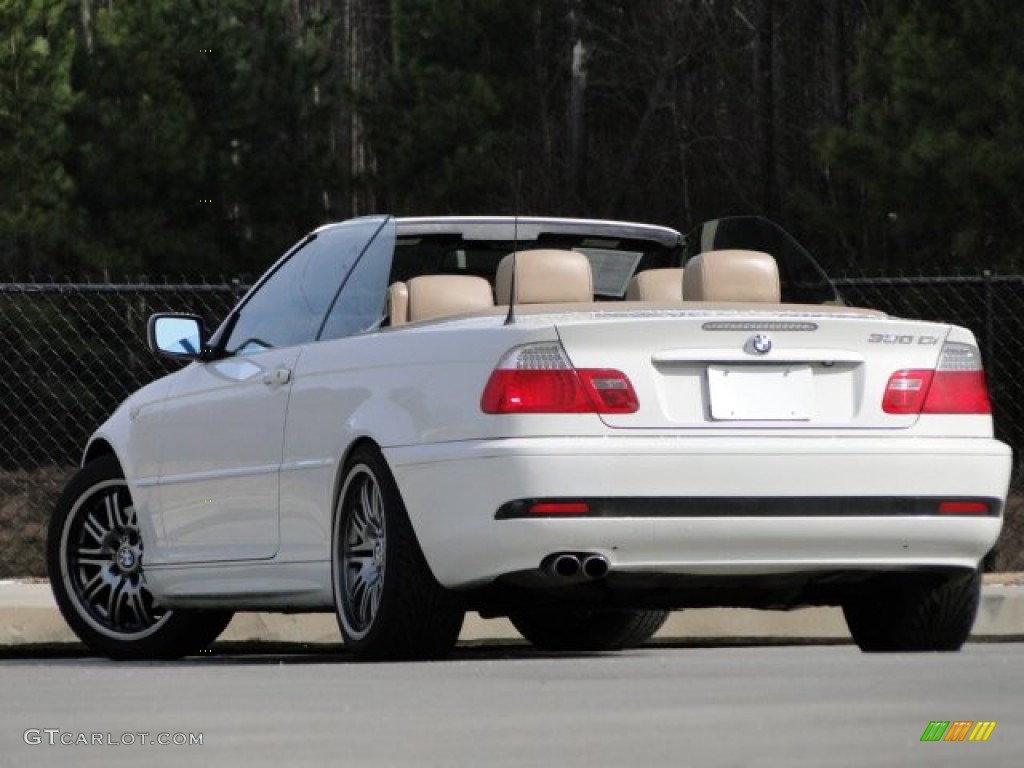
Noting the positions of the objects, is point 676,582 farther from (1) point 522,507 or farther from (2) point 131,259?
(2) point 131,259

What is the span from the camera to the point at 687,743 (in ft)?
18.8

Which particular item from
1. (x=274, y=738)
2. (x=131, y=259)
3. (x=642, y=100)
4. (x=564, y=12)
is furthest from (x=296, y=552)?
(x=642, y=100)

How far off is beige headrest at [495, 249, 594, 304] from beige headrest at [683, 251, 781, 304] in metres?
0.36

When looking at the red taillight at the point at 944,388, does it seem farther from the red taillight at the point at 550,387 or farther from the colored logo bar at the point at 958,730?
the colored logo bar at the point at 958,730

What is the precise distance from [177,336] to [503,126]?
30453 millimetres

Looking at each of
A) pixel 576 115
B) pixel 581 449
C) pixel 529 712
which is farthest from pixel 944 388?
pixel 576 115

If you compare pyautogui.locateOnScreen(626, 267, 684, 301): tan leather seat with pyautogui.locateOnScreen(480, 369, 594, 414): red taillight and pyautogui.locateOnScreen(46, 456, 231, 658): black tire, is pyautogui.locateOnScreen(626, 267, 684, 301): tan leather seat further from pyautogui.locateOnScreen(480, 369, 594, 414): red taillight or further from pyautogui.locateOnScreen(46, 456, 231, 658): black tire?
pyautogui.locateOnScreen(46, 456, 231, 658): black tire

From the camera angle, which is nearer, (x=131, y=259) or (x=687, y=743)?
(x=687, y=743)

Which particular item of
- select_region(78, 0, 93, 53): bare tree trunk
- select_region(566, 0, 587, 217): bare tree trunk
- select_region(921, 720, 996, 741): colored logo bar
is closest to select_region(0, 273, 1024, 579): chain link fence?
select_region(78, 0, 93, 53): bare tree trunk

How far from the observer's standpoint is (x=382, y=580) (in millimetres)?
8539

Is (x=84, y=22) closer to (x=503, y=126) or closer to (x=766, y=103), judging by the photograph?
(x=503, y=126)

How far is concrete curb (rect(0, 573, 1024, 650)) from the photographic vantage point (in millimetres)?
10891

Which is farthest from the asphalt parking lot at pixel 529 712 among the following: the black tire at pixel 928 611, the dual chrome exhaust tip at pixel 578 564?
the dual chrome exhaust tip at pixel 578 564

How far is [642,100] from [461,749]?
41.8 metres
